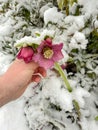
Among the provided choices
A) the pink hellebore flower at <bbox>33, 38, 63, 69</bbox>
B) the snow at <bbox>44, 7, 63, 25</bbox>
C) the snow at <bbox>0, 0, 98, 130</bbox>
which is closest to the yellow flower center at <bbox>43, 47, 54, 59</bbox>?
the pink hellebore flower at <bbox>33, 38, 63, 69</bbox>

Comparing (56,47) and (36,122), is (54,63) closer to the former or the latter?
(56,47)

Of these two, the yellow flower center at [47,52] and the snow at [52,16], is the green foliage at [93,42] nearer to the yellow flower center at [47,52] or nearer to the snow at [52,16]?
the snow at [52,16]

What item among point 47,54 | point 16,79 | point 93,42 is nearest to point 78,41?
point 93,42

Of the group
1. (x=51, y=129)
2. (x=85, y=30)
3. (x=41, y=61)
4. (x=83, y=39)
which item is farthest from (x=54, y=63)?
(x=51, y=129)

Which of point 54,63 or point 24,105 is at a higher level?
point 54,63

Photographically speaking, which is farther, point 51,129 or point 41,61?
point 51,129

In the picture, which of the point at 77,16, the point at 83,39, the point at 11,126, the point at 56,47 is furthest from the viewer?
the point at 11,126

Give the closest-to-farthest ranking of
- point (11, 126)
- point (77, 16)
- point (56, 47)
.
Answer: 1. point (56, 47)
2. point (77, 16)
3. point (11, 126)

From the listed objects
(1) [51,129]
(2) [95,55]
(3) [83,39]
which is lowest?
(1) [51,129]
